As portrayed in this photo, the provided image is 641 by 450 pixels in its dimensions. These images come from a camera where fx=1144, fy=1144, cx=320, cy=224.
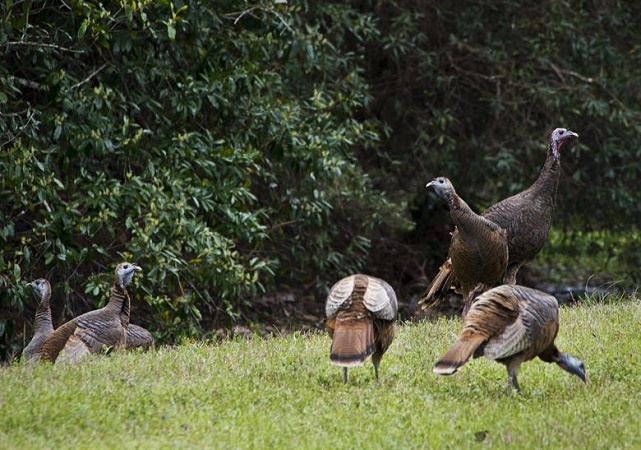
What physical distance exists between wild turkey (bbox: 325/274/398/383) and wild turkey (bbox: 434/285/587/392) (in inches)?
22.0

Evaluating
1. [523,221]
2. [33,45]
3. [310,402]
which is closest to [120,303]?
[33,45]

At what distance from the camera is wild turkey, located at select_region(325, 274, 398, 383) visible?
7.54 meters

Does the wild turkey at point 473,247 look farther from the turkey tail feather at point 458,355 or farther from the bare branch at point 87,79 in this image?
the bare branch at point 87,79

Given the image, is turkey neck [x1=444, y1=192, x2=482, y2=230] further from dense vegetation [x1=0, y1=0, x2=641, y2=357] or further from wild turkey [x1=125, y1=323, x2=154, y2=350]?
wild turkey [x1=125, y1=323, x2=154, y2=350]

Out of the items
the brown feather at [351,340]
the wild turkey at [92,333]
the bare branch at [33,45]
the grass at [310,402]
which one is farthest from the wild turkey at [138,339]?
the brown feather at [351,340]

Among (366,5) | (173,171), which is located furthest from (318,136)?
(366,5)

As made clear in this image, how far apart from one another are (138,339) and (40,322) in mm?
909

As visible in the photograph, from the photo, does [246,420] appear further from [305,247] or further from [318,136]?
[305,247]

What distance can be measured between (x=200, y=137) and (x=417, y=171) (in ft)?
17.9

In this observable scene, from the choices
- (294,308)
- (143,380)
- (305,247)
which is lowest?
(294,308)

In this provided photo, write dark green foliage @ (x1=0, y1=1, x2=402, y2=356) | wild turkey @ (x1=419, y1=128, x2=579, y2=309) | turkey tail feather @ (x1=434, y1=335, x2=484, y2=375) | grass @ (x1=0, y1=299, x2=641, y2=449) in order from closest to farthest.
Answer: grass @ (x1=0, y1=299, x2=641, y2=449)
turkey tail feather @ (x1=434, y1=335, x2=484, y2=375)
dark green foliage @ (x1=0, y1=1, x2=402, y2=356)
wild turkey @ (x1=419, y1=128, x2=579, y2=309)

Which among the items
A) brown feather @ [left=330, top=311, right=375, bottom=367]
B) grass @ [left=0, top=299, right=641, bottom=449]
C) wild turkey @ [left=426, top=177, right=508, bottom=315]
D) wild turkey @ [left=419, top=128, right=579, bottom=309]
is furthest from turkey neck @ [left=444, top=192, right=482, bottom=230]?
brown feather @ [left=330, top=311, right=375, bottom=367]

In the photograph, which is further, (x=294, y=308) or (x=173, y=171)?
(x=294, y=308)

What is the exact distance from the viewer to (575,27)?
15883mm
